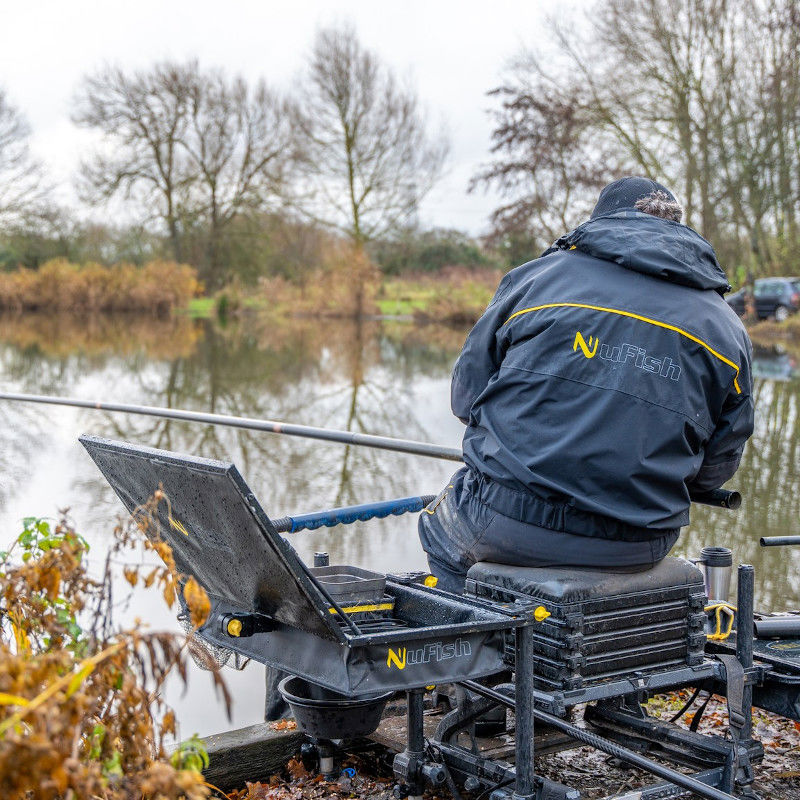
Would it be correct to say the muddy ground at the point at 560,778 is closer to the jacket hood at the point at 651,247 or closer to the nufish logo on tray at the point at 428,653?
the nufish logo on tray at the point at 428,653

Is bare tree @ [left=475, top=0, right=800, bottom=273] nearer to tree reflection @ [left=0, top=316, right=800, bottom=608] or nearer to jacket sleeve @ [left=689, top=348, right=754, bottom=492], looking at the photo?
tree reflection @ [left=0, top=316, right=800, bottom=608]

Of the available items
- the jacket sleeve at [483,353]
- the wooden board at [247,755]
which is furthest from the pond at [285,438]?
the jacket sleeve at [483,353]

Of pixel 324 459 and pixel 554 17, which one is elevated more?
pixel 554 17

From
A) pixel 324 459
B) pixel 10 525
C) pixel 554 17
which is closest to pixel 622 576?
pixel 10 525

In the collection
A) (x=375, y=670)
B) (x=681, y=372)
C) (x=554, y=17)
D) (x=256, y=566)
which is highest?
(x=554, y=17)

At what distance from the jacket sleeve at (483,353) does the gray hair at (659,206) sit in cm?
41

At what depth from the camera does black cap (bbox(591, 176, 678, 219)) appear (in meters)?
2.92

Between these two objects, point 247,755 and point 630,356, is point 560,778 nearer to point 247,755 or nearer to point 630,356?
point 247,755

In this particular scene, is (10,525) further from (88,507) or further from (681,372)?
(681,372)

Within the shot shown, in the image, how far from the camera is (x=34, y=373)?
60.9ft

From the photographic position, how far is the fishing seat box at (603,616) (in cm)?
257

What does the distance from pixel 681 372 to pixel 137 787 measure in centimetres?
171

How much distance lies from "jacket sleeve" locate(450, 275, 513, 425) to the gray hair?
16.0 inches

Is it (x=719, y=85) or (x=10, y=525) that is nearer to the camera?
(x=10, y=525)
